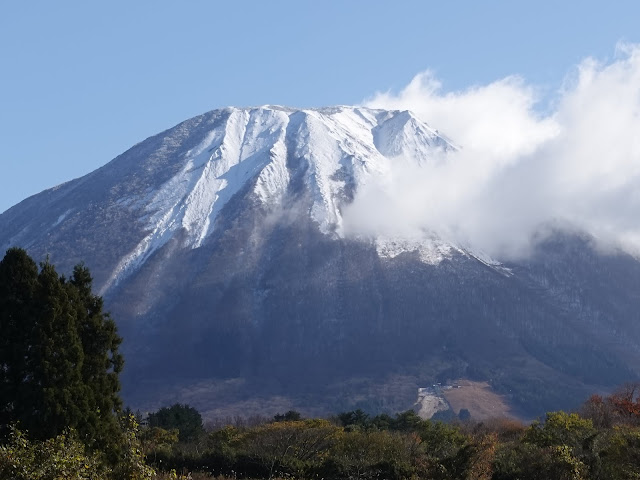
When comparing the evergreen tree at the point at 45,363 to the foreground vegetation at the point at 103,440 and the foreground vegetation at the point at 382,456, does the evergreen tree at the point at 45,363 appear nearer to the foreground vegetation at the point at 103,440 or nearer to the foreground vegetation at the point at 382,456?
→ the foreground vegetation at the point at 103,440

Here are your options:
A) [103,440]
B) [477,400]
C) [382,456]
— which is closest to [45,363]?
[103,440]

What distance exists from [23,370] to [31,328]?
116 cm

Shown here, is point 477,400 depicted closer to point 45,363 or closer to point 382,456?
point 382,456

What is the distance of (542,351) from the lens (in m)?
188

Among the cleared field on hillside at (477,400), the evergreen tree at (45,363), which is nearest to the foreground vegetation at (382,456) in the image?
the evergreen tree at (45,363)

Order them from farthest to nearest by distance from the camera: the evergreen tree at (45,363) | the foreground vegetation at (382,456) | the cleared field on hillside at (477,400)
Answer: the cleared field on hillside at (477,400), the foreground vegetation at (382,456), the evergreen tree at (45,363)

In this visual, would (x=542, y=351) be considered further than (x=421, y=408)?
Yes

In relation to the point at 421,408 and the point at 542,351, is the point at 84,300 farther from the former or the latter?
the point at 542,351

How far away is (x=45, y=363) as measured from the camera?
84.5 ft

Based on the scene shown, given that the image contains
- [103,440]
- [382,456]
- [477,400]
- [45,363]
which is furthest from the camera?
[477,400]

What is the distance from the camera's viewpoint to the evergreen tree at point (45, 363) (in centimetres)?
2570

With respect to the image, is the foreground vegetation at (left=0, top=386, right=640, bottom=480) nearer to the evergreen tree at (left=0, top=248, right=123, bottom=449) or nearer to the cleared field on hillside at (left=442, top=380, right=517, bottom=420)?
the evergreen tree at (left=0, top=248, right=123, bottom=449)

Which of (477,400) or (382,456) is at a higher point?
(477,400)

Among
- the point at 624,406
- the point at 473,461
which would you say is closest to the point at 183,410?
the point at 624,406
